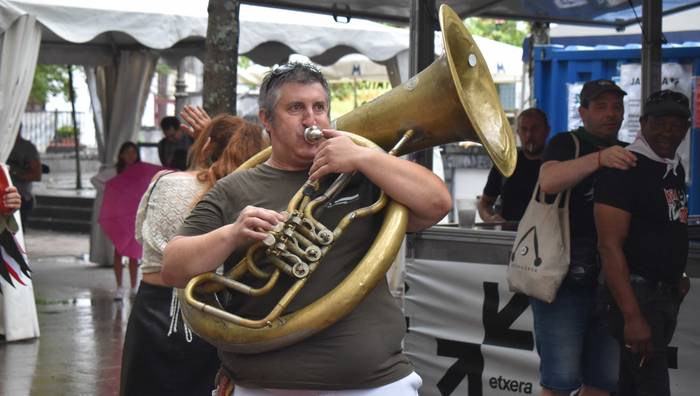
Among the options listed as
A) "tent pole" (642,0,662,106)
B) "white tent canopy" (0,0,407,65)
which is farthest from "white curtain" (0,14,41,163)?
"tent pole" (642,0,662,106)

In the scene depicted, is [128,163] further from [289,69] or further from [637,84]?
[289,69]

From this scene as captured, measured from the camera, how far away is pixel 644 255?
14.5 feet

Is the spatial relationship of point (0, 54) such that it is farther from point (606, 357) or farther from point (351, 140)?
point (351, 140)

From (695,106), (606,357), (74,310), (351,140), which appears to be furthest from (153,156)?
(351,140)

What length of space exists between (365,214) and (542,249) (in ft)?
7.13

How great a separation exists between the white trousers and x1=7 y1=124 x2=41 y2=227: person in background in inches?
343

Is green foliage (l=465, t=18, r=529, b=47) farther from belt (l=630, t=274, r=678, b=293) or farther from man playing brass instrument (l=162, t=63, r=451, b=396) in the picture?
man playing brass instrument (l=162, t=63, r=451, b=396)

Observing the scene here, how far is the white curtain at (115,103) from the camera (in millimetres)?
12891

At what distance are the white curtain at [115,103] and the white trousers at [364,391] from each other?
10282 millimetres

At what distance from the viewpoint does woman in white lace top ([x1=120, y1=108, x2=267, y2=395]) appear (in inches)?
165

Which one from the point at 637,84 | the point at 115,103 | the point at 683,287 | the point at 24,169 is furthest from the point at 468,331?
the point at 115,103

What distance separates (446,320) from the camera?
5695 mm

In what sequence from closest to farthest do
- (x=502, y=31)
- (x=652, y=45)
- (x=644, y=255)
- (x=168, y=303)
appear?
(x=168, y=303)
(x=644, y=255)
(x=652, y=45)
(x=502, y=31)

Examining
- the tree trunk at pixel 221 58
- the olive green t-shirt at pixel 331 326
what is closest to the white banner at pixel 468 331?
the tree trunk at pixel 221 58
